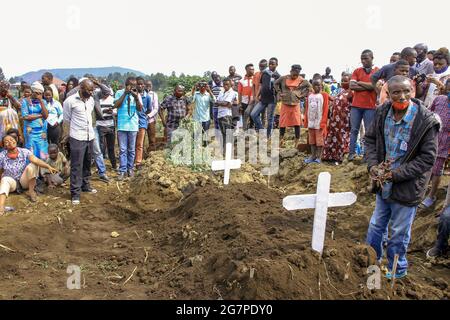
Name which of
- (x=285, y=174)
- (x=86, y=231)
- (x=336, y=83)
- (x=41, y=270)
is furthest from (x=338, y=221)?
(x=336, y=83)

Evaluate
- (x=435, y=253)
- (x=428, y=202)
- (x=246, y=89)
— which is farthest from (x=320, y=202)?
(x=246, y=89)

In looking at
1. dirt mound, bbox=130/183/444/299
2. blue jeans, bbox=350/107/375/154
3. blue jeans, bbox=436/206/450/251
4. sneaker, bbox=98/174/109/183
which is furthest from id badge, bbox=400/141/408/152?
sneaker, bbox=98/174/109/183

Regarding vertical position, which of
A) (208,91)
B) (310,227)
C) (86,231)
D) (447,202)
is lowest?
(86,231)

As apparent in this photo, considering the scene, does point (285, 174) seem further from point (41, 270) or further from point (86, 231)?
point (41, 270)

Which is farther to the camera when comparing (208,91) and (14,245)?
(208,91)

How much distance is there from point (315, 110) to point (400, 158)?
4803 mm

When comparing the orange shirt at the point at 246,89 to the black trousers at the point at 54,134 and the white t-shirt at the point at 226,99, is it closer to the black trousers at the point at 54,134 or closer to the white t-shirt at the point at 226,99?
the white t-shirt at the point at 226,99

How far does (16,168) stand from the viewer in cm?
742

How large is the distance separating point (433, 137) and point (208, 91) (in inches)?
295

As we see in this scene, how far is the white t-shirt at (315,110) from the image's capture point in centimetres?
867

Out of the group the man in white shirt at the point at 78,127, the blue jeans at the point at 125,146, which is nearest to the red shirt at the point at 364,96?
the blue jeans at the point at 125,146

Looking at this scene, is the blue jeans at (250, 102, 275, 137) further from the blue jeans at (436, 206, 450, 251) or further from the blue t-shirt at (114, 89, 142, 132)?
the blue jeans at (436, 206, 450, 251)

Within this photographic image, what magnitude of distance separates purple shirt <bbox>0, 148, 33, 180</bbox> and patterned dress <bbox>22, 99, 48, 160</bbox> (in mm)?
921

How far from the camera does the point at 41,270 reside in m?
4.85
